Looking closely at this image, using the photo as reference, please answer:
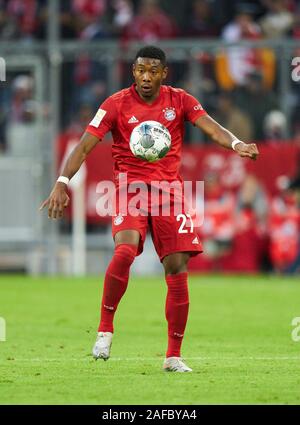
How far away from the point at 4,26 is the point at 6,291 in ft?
26.0

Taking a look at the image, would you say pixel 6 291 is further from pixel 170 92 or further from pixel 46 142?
pixel 170 92

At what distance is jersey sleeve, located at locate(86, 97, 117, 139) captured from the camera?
10.4 metres

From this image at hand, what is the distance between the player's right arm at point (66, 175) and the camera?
10.1 meters

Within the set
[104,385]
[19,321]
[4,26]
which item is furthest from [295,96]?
[104,385]

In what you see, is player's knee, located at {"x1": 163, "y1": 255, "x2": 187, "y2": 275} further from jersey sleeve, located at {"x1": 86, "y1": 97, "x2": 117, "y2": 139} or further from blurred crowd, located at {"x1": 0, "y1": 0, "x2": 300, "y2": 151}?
blurred crowd, located at {"x1": 0, "y1": 0, "x2": 300, "y2": 151}

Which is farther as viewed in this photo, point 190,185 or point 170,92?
point 190,185

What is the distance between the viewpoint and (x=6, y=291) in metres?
19.5

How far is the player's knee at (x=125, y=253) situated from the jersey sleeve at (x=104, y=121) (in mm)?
916
